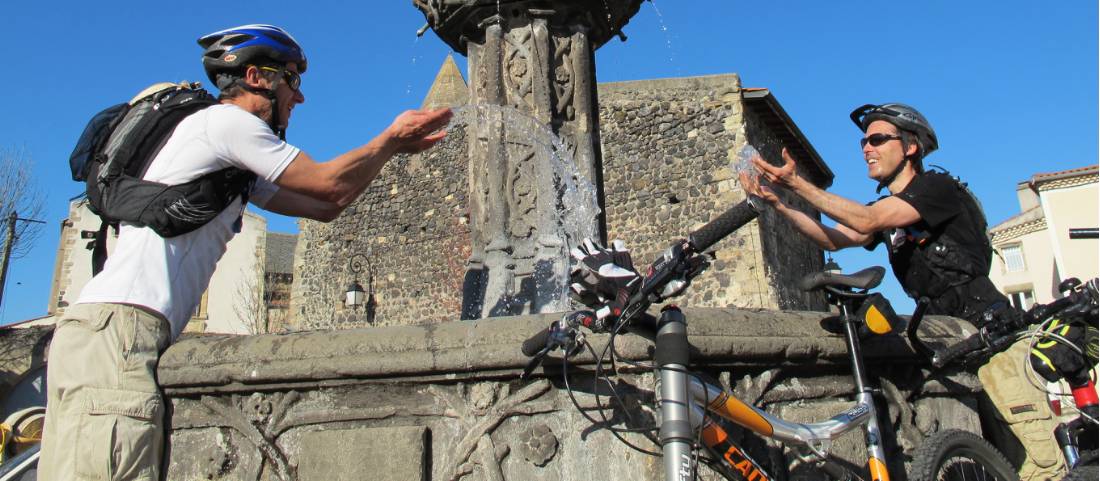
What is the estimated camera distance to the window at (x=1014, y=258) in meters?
37.8

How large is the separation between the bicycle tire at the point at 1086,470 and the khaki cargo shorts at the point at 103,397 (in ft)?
8.82

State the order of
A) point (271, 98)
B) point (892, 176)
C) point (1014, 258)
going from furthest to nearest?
point (1014, 258)
point (892, 176)
point (271, 98)

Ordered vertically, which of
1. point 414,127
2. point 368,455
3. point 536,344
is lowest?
point 368,455

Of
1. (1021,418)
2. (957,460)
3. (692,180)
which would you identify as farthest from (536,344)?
(692,180)

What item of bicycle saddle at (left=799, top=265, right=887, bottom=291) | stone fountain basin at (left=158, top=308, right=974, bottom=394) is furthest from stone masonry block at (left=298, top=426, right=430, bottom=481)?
bicycle saddle at (left=799, top=265, right=887, bottom=291)

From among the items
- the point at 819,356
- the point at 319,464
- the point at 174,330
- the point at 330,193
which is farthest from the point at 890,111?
the point at 174,330

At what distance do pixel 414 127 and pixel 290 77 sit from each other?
1.35 feet

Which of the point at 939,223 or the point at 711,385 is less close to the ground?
the point at 939,223

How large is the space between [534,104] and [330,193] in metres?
2.25

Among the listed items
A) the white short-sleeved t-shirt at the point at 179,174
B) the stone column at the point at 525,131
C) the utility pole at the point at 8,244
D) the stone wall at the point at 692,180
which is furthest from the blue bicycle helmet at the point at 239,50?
the utility pole at the point at 8,244

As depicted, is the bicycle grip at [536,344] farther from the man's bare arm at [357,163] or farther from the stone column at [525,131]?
the stone column at [525,131]

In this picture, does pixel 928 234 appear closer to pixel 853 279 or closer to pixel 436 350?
pixel 853 279

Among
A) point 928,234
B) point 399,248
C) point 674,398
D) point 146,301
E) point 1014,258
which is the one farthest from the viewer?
point 1014,258

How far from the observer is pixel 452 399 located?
258 cm
